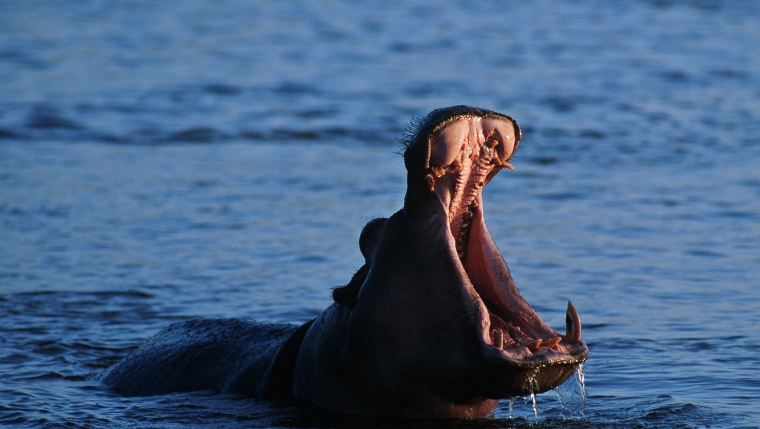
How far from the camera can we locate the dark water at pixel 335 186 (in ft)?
22.2

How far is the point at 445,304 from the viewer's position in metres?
4.75

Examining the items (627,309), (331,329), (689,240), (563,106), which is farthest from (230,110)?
(331,329)

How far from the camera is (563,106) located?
15.4m

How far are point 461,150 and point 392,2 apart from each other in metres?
21.0

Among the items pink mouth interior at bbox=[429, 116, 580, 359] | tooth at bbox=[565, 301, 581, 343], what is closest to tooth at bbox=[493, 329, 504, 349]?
pink mouth interior at bbox=[429, 116, 580, 359]

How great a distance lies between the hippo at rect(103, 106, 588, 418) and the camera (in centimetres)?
467

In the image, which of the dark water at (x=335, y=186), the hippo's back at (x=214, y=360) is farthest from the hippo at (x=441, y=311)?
the hippo's back at (x=214, y=360)

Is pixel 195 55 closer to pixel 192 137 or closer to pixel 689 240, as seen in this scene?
pixel 192 137

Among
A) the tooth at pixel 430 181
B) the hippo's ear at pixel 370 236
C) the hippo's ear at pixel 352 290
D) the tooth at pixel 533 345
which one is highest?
the tooth at pixel 430 181

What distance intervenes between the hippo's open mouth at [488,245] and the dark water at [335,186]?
1.81 feet

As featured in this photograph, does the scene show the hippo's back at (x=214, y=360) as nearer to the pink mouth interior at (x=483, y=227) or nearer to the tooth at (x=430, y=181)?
the pink mouth interior at (x=483, y=227)

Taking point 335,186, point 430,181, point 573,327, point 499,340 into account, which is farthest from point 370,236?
point 335,186

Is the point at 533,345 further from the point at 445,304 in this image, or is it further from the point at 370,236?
the point at 370,236

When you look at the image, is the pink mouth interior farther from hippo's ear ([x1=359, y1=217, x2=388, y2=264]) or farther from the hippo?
hippo's ear ([x1=359, y1=217, x2=388, y2=264])
